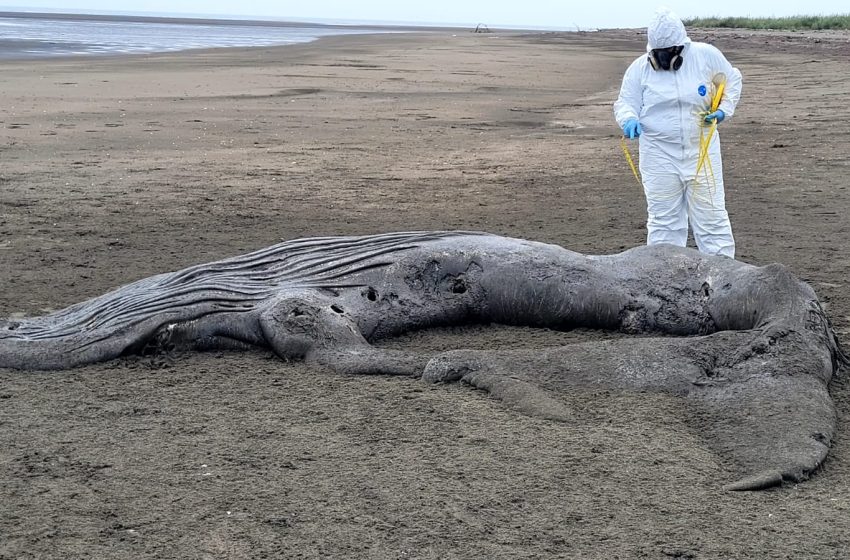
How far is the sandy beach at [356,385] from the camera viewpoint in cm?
421

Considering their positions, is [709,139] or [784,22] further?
[784,22]

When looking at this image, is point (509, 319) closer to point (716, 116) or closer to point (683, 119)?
point (683, 119)

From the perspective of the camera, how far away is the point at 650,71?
847cm

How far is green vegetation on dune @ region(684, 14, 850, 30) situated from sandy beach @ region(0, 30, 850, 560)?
1704 inches

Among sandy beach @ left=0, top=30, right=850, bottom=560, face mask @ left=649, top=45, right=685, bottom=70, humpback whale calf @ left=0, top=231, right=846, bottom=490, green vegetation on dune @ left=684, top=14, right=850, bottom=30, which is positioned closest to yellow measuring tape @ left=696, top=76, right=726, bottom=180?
face mask @ left=649, top=45, right=685, bottom=70

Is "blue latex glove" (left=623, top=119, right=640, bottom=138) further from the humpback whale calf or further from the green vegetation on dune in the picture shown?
the green vegetation on dune

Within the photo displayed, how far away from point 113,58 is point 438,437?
33641mm

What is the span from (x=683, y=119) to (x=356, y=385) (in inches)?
160

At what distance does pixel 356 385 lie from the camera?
5816 millimetres

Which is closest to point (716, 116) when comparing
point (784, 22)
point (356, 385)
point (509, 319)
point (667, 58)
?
point (667, 58)

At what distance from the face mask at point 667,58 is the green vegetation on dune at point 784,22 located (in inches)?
2157

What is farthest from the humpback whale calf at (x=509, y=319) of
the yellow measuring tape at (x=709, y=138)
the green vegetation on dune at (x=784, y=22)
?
the green vegetation on dune at (x=784, y=22)

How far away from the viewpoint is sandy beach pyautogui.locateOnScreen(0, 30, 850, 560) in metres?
4.21

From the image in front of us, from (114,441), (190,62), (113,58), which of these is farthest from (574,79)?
(114,441)
